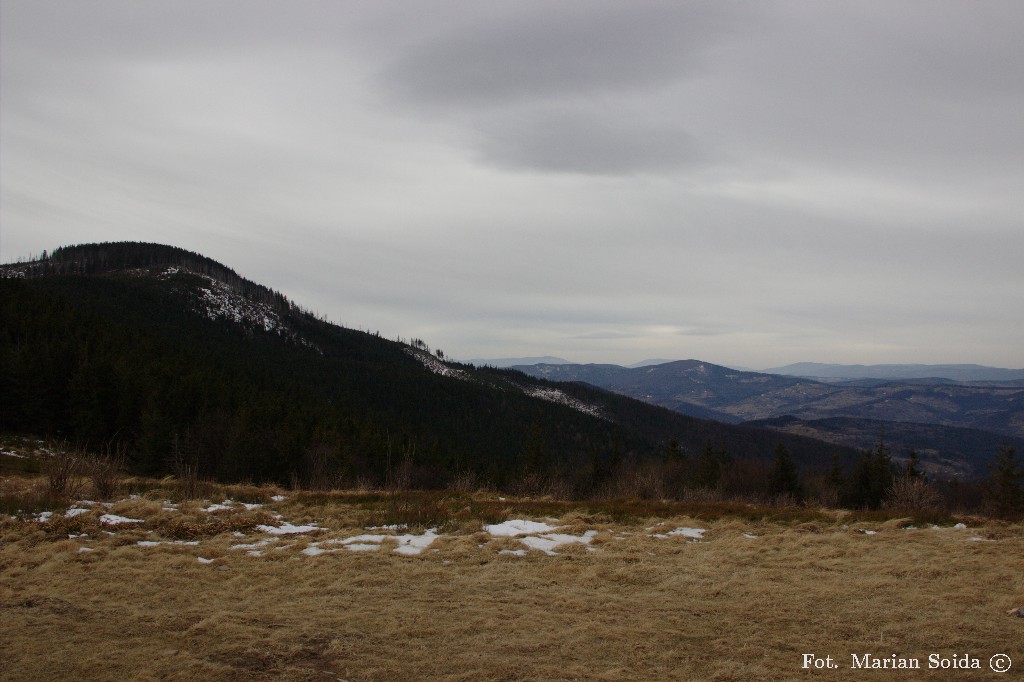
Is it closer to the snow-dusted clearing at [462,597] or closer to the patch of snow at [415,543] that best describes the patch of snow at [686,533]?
the snow-dusted clearing at [462,597]

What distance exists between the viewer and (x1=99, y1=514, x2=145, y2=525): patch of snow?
1529cm

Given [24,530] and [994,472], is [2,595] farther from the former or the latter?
[994,472]

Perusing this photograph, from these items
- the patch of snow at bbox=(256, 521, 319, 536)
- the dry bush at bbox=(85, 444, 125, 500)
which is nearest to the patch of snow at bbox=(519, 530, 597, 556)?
the patch of snow at bbox=(256, 521, 319, 536)

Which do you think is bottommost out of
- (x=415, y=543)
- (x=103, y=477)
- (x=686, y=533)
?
(x=686, y=533)

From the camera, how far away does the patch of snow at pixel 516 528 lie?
16.5 meters

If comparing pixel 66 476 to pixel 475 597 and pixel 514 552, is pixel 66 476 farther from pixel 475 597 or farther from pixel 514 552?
pixel 475 597

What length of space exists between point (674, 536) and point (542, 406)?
182881 mm

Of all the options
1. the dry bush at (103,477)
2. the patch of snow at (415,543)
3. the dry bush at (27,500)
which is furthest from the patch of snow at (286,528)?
the dry bush at (103,477)

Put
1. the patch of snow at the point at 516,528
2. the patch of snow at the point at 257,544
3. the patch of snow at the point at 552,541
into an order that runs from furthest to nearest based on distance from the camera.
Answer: the patch of snow at the point at 516,528 < the patch of snow at the point at 552,541 < the patch of snow at the point at 257,544

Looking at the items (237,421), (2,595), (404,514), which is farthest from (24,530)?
(237,421)

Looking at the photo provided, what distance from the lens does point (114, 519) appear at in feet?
51.6

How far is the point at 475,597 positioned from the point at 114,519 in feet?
41.3

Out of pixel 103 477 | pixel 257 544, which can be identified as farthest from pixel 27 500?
pixel 257 544

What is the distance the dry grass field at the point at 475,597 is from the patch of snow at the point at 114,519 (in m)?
0.16
